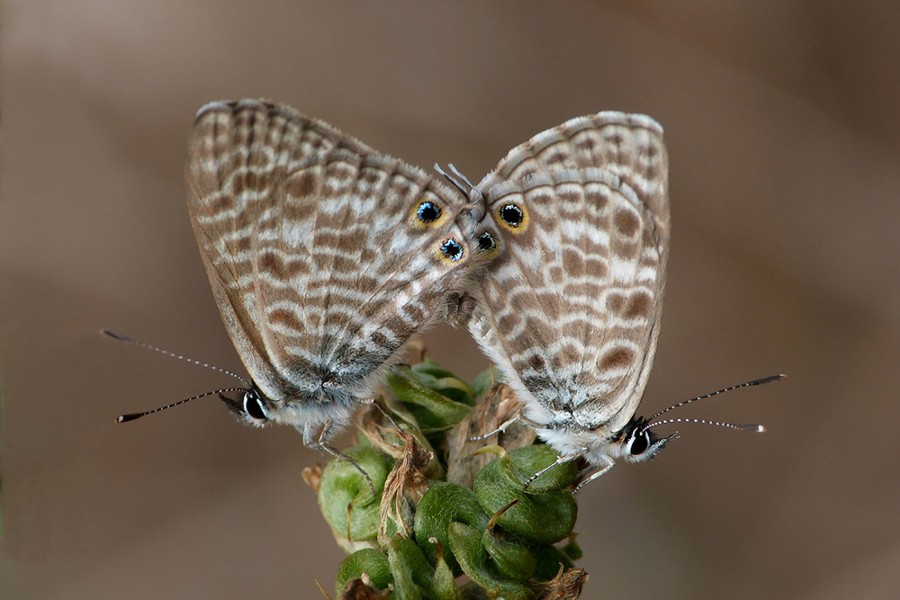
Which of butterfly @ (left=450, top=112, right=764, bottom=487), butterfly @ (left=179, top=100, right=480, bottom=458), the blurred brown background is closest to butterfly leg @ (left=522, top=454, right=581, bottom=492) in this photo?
butterfly @ (left=450, top=112, right=764, bottom=487)

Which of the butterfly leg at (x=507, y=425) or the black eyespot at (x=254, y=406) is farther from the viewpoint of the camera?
the black eyespot at (x=254, y=406)

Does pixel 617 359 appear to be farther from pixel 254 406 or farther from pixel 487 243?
pixel 254 406

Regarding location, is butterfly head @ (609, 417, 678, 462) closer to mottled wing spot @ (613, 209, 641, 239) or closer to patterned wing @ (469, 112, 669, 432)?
patterned wing @ (469, 112, 669, 432)

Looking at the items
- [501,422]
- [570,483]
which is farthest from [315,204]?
[570,483]

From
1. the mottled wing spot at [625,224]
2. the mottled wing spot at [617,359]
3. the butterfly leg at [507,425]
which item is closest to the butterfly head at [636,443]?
the mottled wing spot at [617,359]

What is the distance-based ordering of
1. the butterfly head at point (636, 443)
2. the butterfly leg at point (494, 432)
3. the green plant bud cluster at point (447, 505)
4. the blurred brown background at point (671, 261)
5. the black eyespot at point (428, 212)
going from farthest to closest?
the blurred brown background at point (671, 261) → the black eyespot at point (428, 212) → the butterfly head at point (636, 443) → the butterfly leg at point (494, 432) → the green plant bud cluster at point (447, 505)

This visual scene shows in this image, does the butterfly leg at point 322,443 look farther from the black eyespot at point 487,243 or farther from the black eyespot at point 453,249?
the black eyespot at point 487,243

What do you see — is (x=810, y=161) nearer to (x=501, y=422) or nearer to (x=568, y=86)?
(x=568, y=86)
